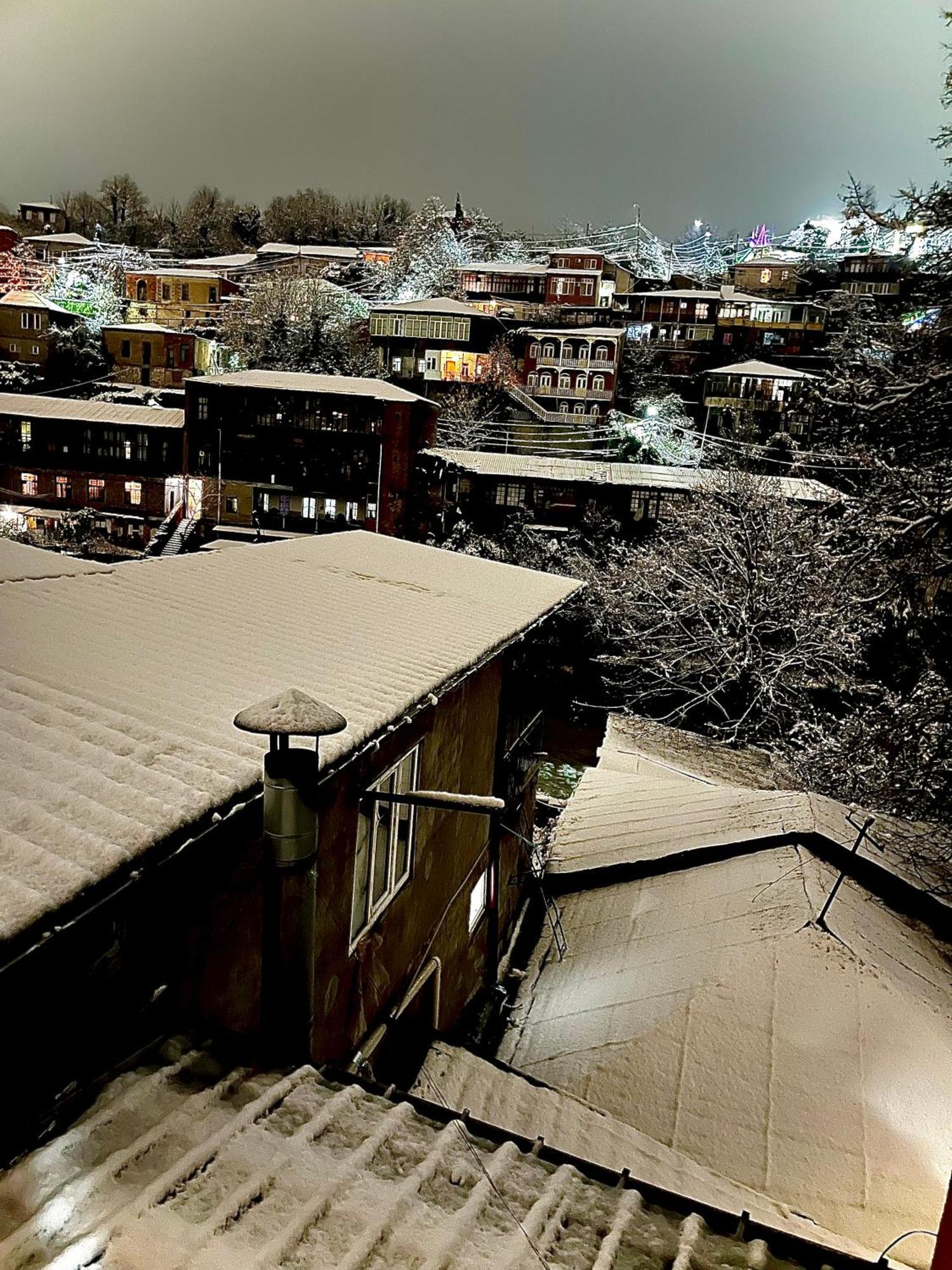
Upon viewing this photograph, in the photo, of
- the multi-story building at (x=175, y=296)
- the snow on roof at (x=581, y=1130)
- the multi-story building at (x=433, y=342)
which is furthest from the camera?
the multi-story building at (x=175, y=296)

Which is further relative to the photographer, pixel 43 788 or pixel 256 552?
pixel 256 552

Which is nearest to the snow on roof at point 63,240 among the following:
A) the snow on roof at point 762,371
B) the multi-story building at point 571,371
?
the multi-story building at point 571,371

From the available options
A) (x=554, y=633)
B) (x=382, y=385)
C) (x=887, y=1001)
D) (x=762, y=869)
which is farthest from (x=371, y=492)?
(x=887, y=1001)

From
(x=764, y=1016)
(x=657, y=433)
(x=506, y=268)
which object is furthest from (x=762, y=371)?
(x=764, y=1016)

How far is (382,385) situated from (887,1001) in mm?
33505

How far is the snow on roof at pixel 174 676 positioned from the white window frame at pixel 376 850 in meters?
1.02

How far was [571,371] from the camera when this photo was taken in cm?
4578

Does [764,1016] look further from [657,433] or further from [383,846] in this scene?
[657,433]

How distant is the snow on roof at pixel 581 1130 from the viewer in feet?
18.5

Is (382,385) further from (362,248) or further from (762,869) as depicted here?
(362,248)

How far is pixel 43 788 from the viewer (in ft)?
11.3

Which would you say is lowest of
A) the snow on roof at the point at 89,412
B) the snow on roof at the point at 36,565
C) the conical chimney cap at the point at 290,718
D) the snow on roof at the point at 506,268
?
the snow on roof at the point at 36,565

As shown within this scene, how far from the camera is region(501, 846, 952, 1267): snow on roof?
20.4 feet

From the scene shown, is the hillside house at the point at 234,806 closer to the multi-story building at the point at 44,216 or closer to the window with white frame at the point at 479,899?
the window with white frame at the point at 479,899
